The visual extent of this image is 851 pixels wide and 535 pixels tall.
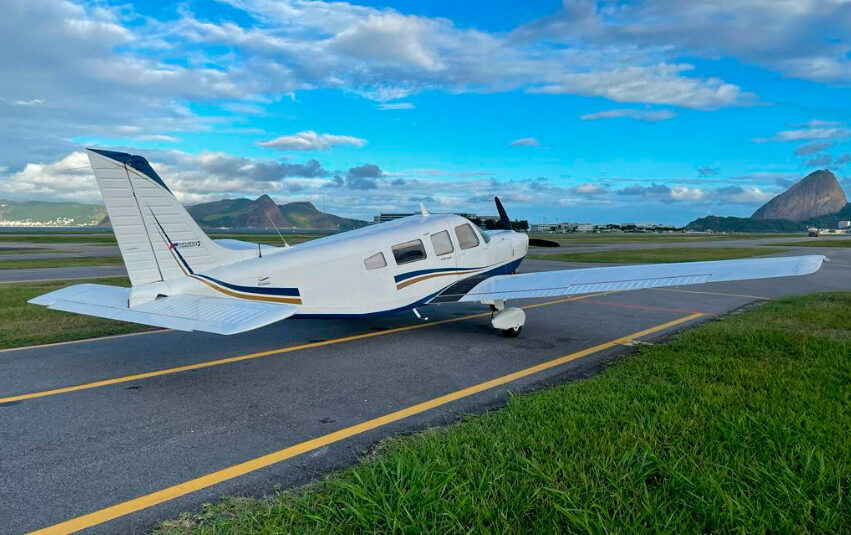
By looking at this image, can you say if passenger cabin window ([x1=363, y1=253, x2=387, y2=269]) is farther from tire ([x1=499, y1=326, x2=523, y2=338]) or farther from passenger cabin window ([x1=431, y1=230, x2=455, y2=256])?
tire ([x1=499, y1=326, x2=523, y2=338])

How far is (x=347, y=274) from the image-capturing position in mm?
8109

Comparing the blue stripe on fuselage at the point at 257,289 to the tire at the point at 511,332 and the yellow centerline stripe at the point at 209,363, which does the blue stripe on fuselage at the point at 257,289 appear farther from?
the tire at the point at 511,332

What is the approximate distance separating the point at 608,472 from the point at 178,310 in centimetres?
540

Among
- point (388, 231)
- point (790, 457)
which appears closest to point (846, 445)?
point (790, 457)

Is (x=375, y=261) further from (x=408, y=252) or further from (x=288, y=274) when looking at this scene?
(x=288, y=274)

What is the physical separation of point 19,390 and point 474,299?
23.0 feet

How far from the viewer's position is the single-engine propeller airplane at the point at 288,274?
673cm

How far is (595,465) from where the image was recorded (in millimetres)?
3518

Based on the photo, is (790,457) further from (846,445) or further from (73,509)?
(73,509)

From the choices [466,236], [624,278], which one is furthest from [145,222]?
[624,278]

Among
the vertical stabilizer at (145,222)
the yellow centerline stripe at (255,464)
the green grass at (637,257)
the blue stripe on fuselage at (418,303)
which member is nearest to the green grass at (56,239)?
the green grass at (637,257)

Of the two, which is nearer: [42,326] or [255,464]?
[255,464]

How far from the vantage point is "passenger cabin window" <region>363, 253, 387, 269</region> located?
27.4 feet

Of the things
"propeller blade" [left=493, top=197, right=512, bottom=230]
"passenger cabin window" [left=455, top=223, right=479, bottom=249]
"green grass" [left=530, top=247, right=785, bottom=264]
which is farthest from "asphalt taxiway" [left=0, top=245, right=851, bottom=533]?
"green grass" [left=530, top=247, right=785, bottom=264]
